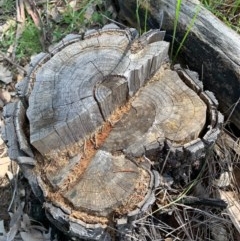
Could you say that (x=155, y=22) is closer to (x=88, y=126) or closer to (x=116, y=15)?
(x=116, y=15)

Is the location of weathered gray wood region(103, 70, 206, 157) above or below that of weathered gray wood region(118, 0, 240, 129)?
below

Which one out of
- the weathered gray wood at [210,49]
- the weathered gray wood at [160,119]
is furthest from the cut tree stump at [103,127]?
the weathered gray wood at [210,49]

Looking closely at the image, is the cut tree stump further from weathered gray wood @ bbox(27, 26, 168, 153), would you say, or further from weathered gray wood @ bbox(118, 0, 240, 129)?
weathered gray wood @ bbox(118, 0, 240, 129)

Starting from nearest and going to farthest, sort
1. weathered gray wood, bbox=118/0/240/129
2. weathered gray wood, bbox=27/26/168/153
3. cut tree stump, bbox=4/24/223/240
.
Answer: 1. cut tree stump, bbox=4/24/223/240
2. weathered gray wood, bbox=27/26/168/153
3. weathered gray wood, bbox=118/0/240/129

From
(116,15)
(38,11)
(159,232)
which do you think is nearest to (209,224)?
(159,232)

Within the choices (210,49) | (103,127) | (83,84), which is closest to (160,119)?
(103,127)

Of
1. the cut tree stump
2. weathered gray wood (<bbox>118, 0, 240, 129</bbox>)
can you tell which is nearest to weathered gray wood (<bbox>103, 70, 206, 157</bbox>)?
the cut tree stump

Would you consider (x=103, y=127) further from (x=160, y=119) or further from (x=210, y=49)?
(x=210, y=49)

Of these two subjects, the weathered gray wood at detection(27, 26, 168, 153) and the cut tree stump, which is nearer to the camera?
the cut tree stump
